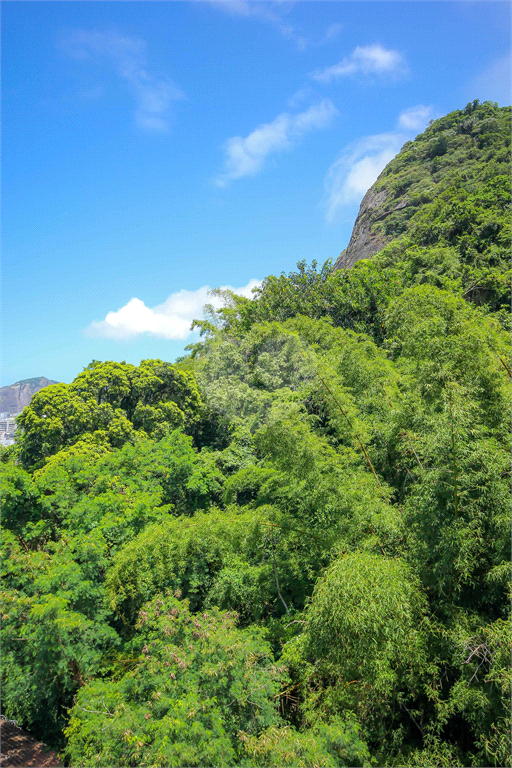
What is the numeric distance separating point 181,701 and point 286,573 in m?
2.80

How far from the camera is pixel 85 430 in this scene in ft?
37.0

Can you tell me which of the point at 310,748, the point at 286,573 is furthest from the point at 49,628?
the point at 310,748

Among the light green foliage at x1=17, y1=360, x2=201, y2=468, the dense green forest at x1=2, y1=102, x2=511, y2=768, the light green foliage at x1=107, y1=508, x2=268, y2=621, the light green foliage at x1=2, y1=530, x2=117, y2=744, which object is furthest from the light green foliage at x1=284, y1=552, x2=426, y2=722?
the light green foliage at x1=17, y1=360, x2=201, y2=468

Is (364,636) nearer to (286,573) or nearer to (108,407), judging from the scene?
(286,573)

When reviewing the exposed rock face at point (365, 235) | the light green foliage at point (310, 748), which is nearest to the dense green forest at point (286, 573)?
the light green foliage at point (310, 748)

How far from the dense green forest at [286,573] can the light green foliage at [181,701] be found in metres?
0.02

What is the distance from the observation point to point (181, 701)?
4.05 m

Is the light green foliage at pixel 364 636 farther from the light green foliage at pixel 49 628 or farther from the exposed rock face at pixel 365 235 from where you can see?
the exposed rock face at pixel 365 235

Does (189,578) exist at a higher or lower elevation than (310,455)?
lower

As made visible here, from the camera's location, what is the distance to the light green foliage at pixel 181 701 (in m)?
3.75

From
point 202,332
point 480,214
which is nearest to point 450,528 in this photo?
point 202,332

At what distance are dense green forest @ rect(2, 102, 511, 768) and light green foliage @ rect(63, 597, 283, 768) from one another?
0.02 m

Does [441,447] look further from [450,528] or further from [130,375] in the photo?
[130,375]

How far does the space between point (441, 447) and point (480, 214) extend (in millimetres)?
16548
